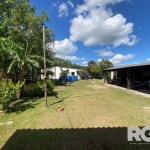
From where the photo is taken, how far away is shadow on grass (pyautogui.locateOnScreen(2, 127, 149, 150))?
→ 3381 mm

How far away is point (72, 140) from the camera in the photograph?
3.71 meters

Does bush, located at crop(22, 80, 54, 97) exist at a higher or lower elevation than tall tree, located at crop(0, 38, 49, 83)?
lower

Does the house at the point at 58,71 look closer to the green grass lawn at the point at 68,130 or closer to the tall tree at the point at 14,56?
the tall tree at the point at 14,56

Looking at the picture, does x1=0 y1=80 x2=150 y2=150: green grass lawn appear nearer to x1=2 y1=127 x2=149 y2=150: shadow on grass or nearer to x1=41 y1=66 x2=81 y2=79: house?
x1=2 y1=127 x2=149 y2=150: shadow on grass

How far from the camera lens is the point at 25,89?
1002cm

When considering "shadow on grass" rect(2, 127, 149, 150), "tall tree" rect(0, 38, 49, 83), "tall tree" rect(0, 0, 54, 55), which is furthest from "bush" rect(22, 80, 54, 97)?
"shadow on grass" rect(2, 127, 149, 150)

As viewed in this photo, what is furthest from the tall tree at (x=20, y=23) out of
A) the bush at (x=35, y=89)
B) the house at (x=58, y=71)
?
the house at (x=58, y=71)

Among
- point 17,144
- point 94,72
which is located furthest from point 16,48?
point 94,72

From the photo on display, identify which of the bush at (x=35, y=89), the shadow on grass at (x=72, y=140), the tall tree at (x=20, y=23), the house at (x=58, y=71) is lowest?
the shadow on grass at (x=72, y=140)

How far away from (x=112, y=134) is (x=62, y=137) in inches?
67.1

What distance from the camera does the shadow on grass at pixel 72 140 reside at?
338cm

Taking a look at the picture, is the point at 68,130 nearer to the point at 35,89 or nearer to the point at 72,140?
the point at 72,140

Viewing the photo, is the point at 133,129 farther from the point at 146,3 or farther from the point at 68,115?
the point at 146,3

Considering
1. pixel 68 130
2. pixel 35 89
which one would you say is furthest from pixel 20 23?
pixel 68 130
